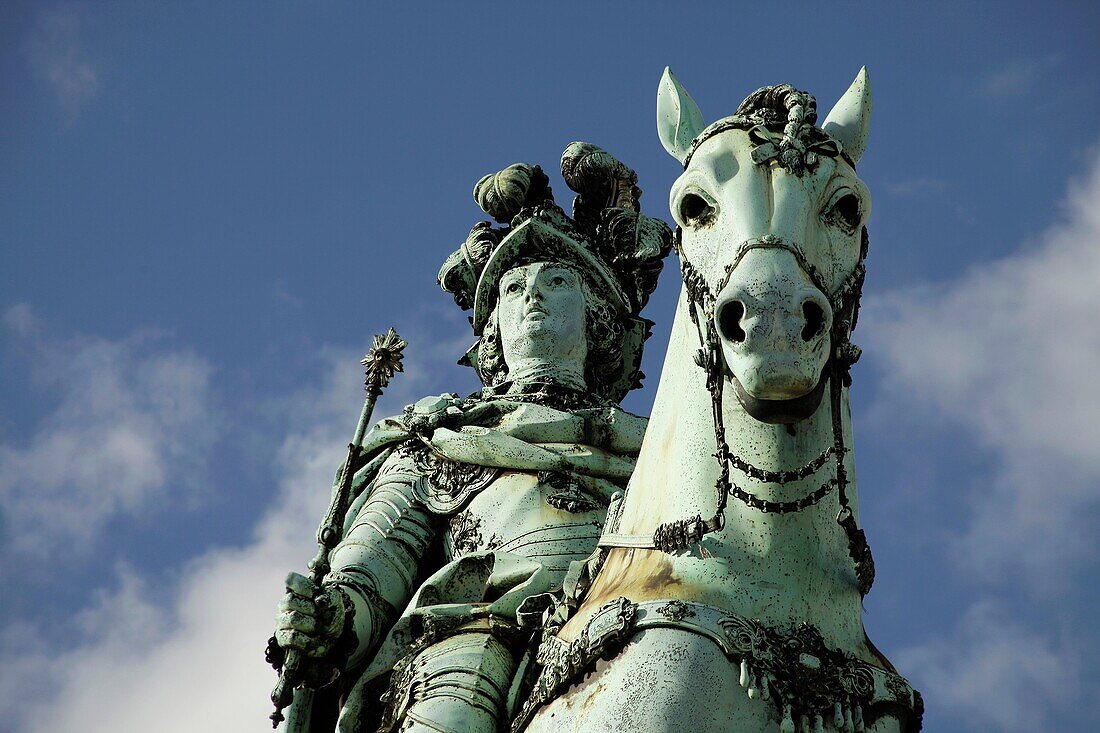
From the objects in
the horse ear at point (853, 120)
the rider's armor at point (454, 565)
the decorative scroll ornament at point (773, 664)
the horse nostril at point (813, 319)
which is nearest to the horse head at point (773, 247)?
the horse nostril at point (813, 319)

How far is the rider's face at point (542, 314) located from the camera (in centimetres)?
1042

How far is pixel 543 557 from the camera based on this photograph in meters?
8.96

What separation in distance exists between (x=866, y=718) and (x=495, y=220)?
6.09 meters

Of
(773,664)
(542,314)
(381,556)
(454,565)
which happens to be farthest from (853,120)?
(381,556)

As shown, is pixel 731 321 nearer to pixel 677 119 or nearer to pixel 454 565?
pixel 677 119

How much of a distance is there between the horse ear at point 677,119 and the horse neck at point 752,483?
111cm

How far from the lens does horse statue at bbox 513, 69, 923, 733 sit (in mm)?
5953

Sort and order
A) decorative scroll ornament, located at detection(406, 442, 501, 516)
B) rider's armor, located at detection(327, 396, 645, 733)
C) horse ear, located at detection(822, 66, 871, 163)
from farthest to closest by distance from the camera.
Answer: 1. decorative scroll ornament, located at detection(406, 442, 501, 516)
2. rider's armor, located at detection(327, 396, 645, 733)
3. horse ear, located at detection(822, 66, 871, 163)

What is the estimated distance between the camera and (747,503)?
6.34 meters

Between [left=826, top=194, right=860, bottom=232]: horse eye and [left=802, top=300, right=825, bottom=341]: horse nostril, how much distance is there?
0.68 meters

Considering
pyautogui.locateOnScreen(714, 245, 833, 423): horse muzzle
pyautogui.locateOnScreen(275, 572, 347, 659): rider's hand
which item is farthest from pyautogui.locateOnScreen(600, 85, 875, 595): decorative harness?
pyautogui.locateOnScreen(275, 572, 347, 659): rider's hand

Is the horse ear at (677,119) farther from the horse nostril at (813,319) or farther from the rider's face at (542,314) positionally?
the rider's face at (542,314)

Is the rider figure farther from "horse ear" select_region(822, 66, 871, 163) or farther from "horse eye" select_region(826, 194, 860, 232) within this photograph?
"horse ear" select_region(822, 66, 871, 163)

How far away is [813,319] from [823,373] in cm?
29
